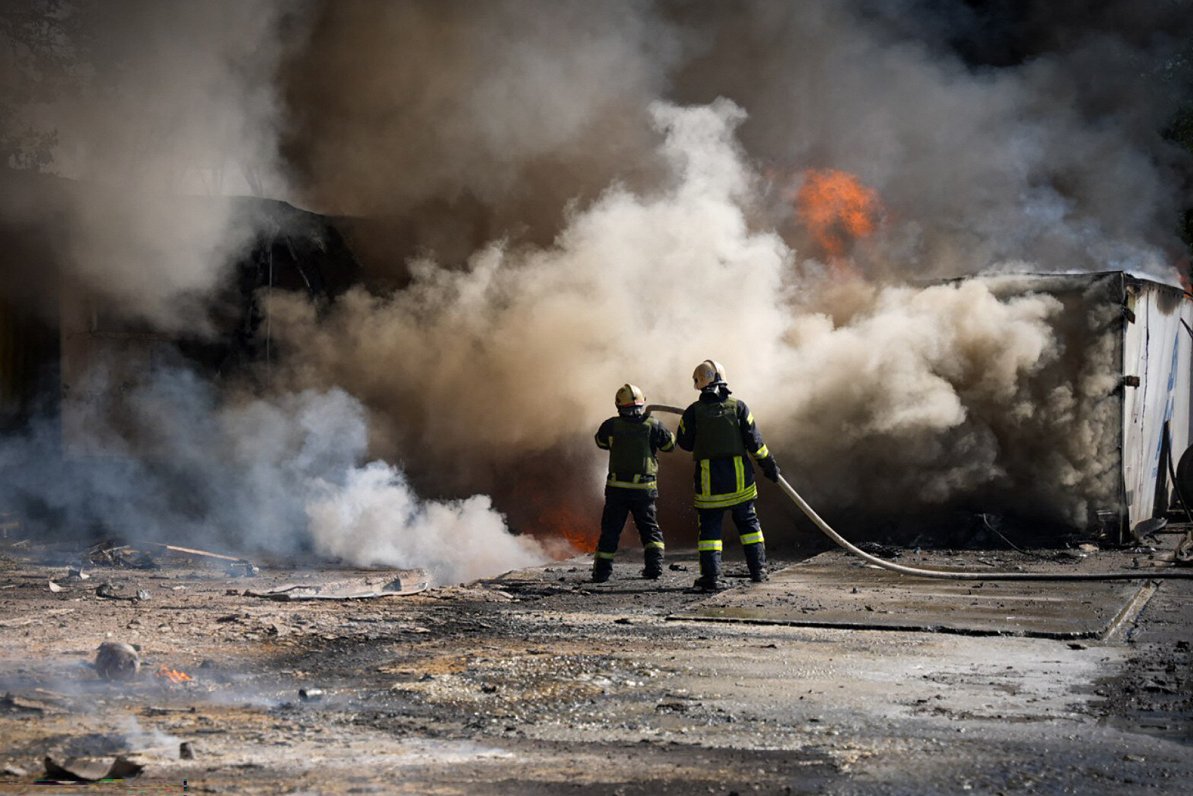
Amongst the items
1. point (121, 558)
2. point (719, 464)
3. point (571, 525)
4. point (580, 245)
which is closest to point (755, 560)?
point (719, 464)

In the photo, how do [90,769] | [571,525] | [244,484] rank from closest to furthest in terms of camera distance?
[90,769]
[244,484]
[571,525]

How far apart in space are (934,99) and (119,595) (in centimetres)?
1169

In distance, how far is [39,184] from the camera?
473 inches

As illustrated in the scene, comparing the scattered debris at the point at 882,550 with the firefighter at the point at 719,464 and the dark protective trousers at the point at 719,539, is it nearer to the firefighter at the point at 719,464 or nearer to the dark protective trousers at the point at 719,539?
the dark protective trousers at the point at 719,539

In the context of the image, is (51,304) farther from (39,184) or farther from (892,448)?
(892,448)

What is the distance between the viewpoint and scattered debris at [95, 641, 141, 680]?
527 centimetres

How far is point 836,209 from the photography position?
13.1 m

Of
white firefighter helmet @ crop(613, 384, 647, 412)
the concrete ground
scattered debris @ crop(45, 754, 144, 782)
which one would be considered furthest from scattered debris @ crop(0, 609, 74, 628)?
white firefighter helmet @ crop(613, 384, 647, 412)

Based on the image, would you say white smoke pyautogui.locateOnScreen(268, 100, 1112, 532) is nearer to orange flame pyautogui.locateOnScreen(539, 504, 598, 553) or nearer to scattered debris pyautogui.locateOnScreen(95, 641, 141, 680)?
orange flame pyautogui.locateOnScreen(539, 504, 598, 553)

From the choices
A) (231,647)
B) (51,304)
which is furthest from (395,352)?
(231,647)

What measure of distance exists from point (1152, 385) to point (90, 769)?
10.7 metres

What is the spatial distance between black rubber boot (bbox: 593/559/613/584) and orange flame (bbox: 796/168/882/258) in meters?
5.33

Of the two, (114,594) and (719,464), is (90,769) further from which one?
(719,464)

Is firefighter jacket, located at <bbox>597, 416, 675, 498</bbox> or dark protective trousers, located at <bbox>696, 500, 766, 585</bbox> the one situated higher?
firefighter jacket, located at <bbox>597, 416, 675, 498</bbox>
